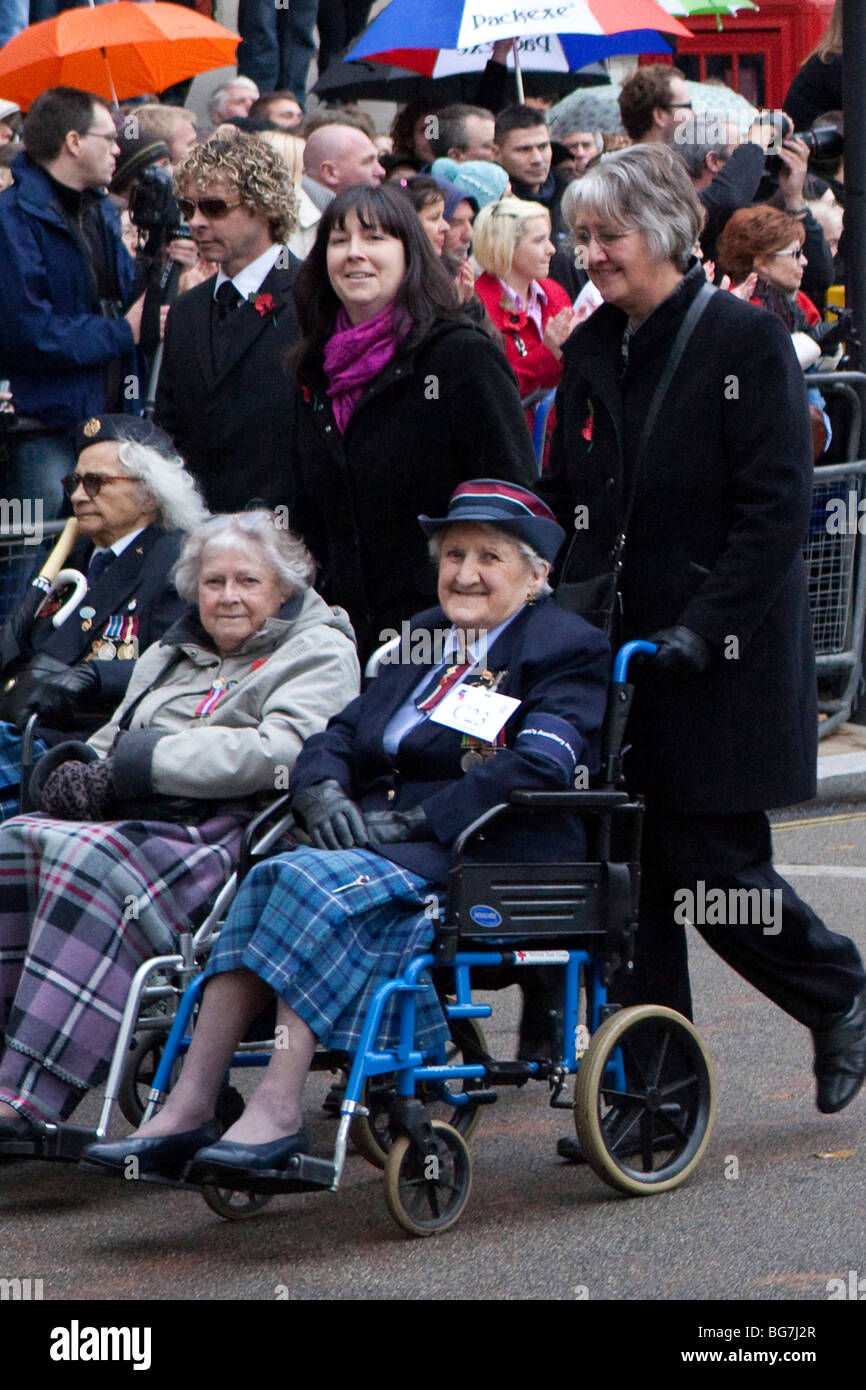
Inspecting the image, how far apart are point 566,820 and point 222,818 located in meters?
0.80

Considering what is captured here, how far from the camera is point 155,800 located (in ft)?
16.7

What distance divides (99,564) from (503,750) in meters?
1.73

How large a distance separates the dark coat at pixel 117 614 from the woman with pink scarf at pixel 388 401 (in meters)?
0.41

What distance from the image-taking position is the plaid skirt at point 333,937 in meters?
4.37

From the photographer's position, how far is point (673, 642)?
15.4 ft

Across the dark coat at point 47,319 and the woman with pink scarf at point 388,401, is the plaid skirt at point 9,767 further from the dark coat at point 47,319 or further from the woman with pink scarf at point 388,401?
the dark coat at point 47,319

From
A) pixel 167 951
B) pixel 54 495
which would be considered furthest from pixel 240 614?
pixel 54 495

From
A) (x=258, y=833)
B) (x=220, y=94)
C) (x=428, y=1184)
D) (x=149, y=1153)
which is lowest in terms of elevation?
(x=428, y=1184)

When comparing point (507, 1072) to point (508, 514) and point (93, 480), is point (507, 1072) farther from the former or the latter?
point (93, 480)

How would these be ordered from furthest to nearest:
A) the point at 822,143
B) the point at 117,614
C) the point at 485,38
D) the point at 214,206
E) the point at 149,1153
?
1. the point at 485,38
2. the point at 822,143
3. the point at 214,206
4. the point at 117,614
5. the point at 149,1153

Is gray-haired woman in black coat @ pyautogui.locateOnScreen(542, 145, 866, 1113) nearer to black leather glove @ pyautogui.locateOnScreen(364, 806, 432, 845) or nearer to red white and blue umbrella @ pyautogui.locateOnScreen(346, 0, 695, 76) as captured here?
black leather glove @ pyautogui.locateOnScreen(364, 806, 432, 845)

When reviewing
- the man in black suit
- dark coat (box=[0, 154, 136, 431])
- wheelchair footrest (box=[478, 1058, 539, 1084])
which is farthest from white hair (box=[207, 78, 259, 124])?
wheelchair footrest (box=[478, 1058, 539, 1084])

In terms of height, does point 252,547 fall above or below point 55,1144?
above

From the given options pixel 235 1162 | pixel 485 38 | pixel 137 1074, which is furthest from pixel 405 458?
pixel 485 38
